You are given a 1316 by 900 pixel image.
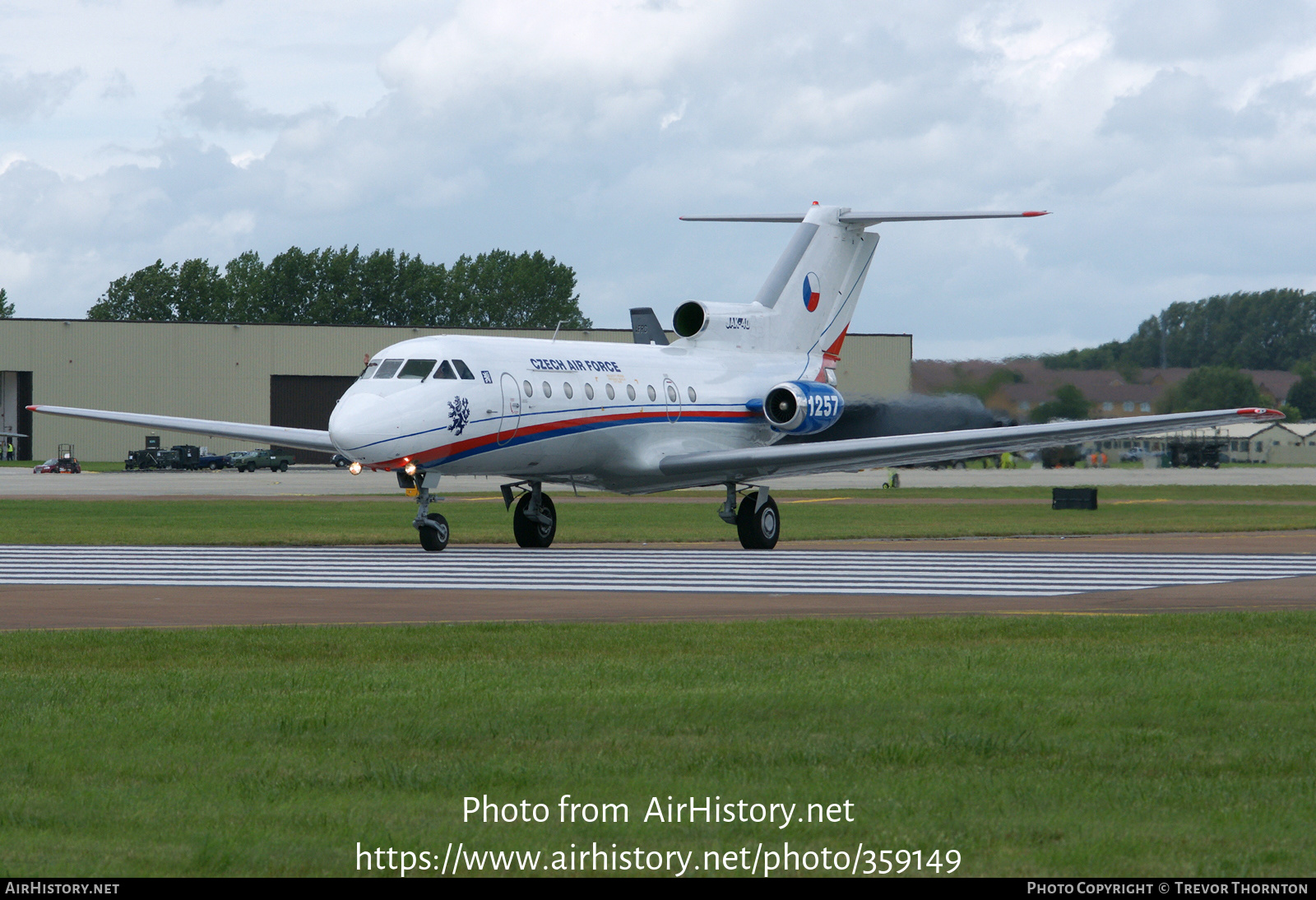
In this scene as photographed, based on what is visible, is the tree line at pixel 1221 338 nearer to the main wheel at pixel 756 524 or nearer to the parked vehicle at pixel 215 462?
the main wheel at pixel 756 524

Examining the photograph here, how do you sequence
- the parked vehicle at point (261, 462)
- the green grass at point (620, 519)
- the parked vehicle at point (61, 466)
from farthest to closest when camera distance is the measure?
the parked vehicle at point (261, 462)
the parked vehicle at point (61, 466)
the green grass at point (620, 519)

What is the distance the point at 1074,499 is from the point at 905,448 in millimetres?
18007

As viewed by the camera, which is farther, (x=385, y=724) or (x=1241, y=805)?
(x=385, y=724)

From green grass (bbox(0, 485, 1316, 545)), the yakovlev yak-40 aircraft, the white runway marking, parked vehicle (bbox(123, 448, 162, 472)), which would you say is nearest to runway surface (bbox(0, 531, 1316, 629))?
the white runway marking

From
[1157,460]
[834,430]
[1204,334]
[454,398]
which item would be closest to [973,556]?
[834,430]

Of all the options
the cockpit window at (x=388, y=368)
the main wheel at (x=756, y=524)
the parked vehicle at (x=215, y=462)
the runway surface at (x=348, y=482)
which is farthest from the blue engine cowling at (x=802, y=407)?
the parked vehicle at (x=215, y=462)

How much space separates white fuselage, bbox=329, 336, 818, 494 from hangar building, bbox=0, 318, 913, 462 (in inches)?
2309

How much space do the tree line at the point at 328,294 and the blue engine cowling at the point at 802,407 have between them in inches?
4495

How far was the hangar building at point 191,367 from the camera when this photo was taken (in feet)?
296

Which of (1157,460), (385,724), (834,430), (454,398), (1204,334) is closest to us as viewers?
(385,724)

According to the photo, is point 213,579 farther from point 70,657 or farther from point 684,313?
point 684,313

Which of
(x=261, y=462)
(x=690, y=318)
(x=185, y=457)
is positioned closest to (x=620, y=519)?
(x=690, y=318)

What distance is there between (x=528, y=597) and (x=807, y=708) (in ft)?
28.2

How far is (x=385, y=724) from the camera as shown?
8.88 meters
